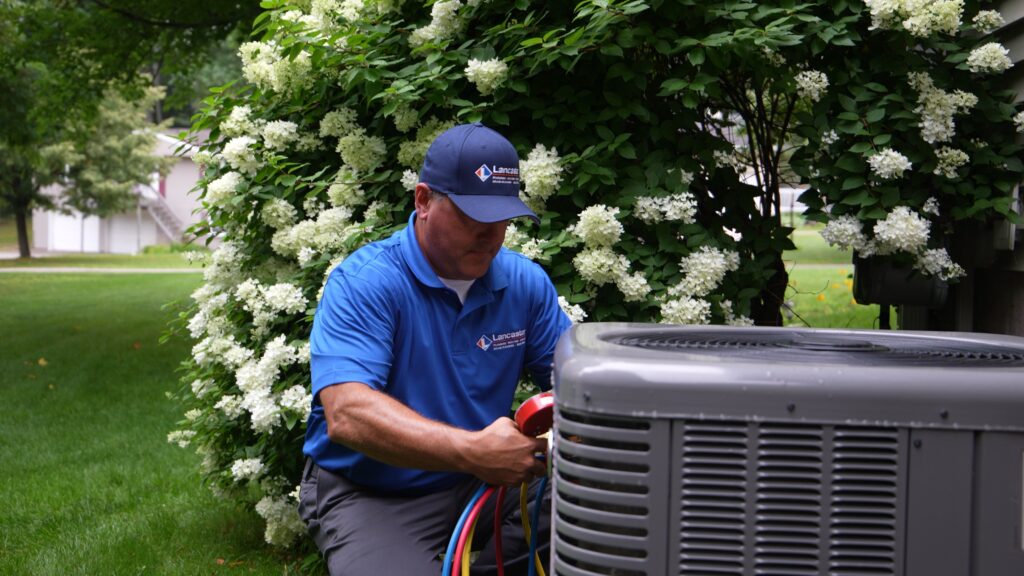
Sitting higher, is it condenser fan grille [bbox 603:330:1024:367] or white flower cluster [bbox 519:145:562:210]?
white flower cluster [bbox 519:145:562:210]

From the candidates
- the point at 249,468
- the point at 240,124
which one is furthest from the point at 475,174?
the point at 240,124

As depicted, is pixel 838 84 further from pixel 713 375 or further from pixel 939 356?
pixel 713 375

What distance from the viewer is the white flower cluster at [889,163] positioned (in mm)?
3750

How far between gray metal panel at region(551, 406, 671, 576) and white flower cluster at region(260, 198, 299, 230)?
2.74 m

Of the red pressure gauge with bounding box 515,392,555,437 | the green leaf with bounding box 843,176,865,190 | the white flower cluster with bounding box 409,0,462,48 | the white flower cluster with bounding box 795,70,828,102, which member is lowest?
the red pressure gauge with bounding box 515,392,555,437

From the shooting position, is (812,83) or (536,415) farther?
(812,83)

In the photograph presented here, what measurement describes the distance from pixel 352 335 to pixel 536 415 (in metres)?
0.57

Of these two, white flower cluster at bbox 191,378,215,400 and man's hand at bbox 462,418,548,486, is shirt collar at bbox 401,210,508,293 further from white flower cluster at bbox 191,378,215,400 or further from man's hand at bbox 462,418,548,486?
white flower cluster at bbox 191,378,215,400

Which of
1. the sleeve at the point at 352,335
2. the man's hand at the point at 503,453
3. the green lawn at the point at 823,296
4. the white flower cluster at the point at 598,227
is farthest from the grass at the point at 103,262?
the man's hand at the point at 503,453

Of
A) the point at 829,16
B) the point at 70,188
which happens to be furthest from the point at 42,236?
the point at 829,16

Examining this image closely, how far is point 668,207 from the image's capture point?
379 centimetres

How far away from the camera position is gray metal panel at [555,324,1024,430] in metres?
1.62

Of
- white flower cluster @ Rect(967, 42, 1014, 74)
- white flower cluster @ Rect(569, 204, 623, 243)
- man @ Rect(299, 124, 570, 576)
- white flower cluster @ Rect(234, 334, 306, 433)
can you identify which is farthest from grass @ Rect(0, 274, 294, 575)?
white flower cluster @ Rect(967, 42, 1014, 74)

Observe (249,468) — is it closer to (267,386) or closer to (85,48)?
(267,386)
